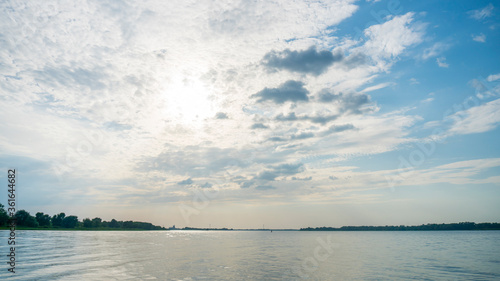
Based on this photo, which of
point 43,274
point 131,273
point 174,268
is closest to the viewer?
point 43,274

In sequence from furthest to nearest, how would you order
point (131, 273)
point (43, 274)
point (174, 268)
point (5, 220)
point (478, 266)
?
1. point (5, 220)
2. point (478, 266)
3. point (174, 268)
4. point (131, 273)
5. point (43, 274)

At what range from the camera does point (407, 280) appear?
38125mm

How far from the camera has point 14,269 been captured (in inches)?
1548

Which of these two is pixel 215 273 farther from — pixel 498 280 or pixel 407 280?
pixel 498 280

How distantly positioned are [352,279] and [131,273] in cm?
2921

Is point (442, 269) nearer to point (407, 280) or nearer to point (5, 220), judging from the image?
point (407, 280)

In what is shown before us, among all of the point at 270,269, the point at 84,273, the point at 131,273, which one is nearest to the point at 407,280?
the point at 270,269

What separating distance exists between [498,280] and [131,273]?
47.7 metres

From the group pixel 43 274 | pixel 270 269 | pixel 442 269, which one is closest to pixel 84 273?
pixel 43 274

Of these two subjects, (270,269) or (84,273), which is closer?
(84,273)

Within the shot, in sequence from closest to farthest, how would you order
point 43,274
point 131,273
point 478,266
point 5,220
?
point 43,274, point 131,273, point 478,266, point 5,220

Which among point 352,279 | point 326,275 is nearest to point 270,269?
point 326,275

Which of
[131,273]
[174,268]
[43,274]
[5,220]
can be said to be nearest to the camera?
[43,274]

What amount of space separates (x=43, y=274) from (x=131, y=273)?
406 inches
